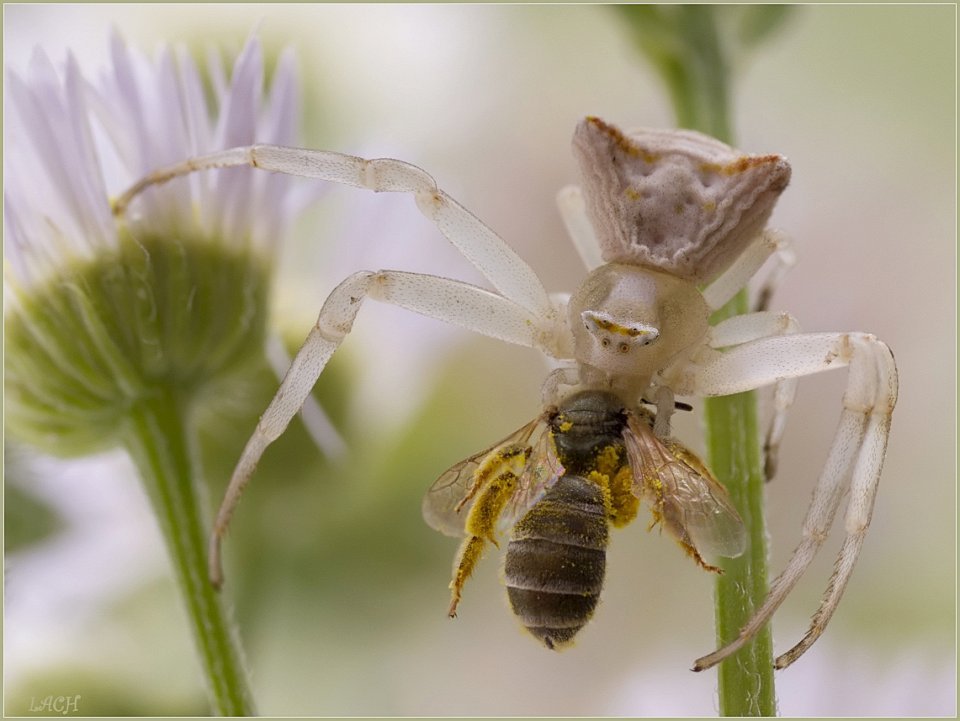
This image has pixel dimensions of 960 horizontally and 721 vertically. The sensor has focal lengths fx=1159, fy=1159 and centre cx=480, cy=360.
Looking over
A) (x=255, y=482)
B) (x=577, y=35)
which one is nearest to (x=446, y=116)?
(x=577, y=35)

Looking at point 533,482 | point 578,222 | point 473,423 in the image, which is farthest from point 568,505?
point 473,423

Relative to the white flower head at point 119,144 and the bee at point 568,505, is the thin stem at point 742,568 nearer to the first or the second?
the bee at point 568,505

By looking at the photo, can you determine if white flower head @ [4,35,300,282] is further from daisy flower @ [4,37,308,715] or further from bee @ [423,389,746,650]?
bee @ [423,389,746,650]

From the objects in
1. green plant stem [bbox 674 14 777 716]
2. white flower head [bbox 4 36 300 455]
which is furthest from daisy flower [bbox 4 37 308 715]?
green plant stem [bbox 674 14 777 716]

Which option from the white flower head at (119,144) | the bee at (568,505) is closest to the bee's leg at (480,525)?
the bee at (568,505)

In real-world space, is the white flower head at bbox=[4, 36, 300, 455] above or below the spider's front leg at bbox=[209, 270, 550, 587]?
above

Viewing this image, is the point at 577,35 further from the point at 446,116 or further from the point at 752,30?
the point at 752,30

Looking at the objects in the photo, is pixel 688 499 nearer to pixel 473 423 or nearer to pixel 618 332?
pixel 618 332
